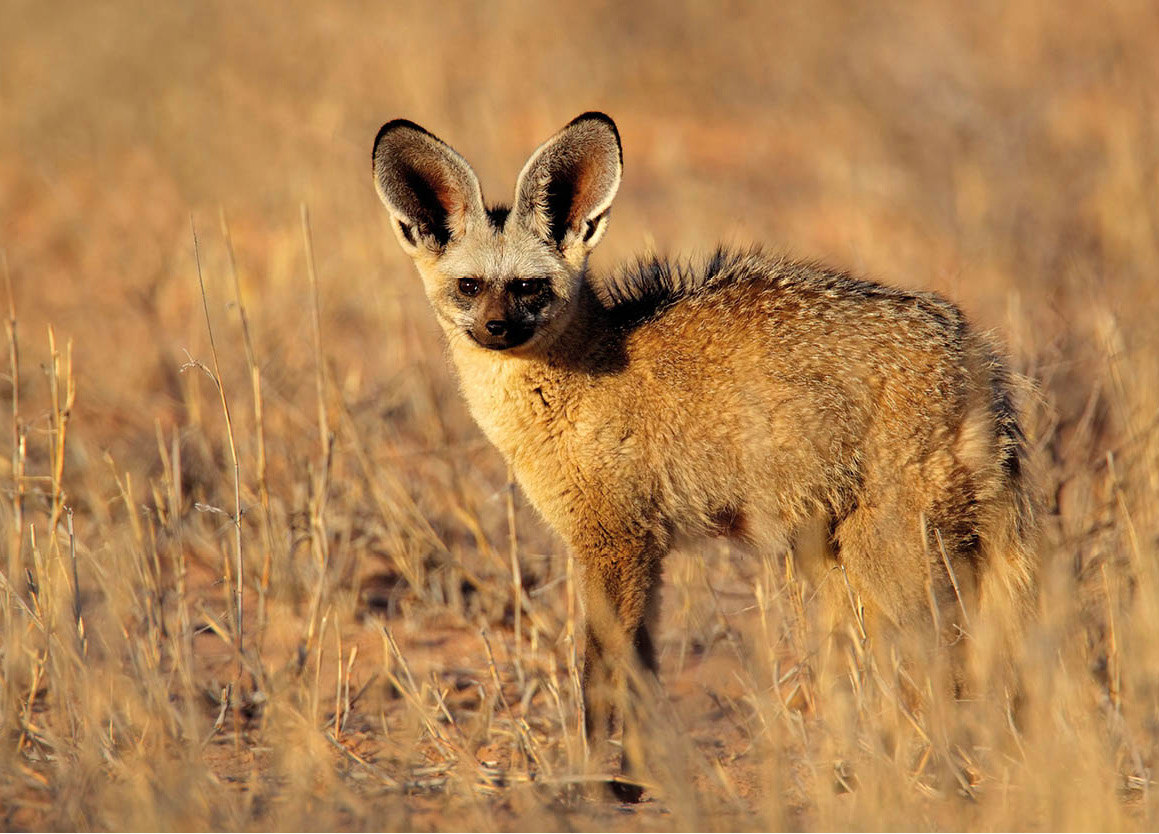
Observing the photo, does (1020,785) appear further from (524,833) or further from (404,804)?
(404,804)

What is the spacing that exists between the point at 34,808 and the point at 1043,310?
7028 millimetres

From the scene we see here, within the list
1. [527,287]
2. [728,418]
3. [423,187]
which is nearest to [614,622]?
[728,418]

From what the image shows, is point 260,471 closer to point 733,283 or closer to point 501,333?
point 501,333

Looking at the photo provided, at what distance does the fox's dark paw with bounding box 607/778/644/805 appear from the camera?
4.43 meters

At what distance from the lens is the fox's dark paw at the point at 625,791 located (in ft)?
14.5

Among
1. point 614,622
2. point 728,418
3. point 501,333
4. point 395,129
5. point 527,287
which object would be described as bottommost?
point 614,622

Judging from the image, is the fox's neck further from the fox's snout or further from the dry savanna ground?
the dry savanna ground

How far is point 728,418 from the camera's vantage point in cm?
462

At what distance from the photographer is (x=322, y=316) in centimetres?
816

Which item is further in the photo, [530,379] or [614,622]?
[530,379]

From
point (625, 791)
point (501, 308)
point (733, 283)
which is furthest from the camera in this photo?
point (733, 283)

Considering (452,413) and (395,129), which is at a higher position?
(395,129)

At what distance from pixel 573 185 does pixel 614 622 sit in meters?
1.79

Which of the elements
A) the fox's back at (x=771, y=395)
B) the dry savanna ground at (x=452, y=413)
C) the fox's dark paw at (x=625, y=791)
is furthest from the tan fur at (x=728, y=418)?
the dry savanna ground at (x=452, y=413)
